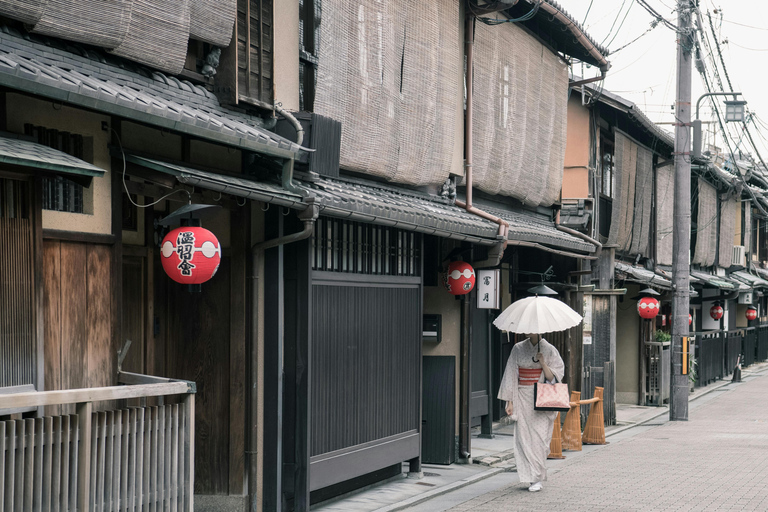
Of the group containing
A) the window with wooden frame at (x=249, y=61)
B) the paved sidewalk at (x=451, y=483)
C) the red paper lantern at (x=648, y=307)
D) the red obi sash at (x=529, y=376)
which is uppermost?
the window with wooden frame at (x=249, y=61)

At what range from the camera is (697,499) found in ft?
36.9

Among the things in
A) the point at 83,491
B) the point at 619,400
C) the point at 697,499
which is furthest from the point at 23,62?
the point at 619,400

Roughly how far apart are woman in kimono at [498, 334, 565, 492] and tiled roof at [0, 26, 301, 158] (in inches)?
195

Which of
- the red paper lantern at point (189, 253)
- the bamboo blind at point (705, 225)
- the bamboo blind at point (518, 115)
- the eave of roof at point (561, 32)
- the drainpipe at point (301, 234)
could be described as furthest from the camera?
the bamboo blind at point (705, 225)

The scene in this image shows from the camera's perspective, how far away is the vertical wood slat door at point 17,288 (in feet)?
21.2

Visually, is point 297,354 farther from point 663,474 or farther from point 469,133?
point 663,474

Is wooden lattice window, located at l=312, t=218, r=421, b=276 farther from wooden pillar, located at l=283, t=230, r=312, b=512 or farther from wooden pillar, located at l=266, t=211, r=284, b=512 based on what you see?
wooden pillar, located at l=266, t=211, r=284, b=512

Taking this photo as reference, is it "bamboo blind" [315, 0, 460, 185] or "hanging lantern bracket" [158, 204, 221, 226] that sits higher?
"bamboo blind" [315, 0, 460, 185]

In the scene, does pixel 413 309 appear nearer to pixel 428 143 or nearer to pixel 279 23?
pixel 428 143

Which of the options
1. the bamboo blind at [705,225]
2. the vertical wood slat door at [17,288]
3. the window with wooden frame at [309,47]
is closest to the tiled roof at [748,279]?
the bamboo blind at [705,225]

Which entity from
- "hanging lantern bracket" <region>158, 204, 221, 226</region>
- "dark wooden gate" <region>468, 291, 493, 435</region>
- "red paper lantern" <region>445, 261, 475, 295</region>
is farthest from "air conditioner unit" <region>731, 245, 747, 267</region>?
"hanging lantern bracket" <region>158, 204, 221, 226</region>

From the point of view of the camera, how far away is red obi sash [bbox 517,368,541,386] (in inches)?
487

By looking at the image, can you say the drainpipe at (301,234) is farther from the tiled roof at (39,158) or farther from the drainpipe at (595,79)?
the drainpipe at (595,79)

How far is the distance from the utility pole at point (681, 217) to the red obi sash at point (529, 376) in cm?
973
